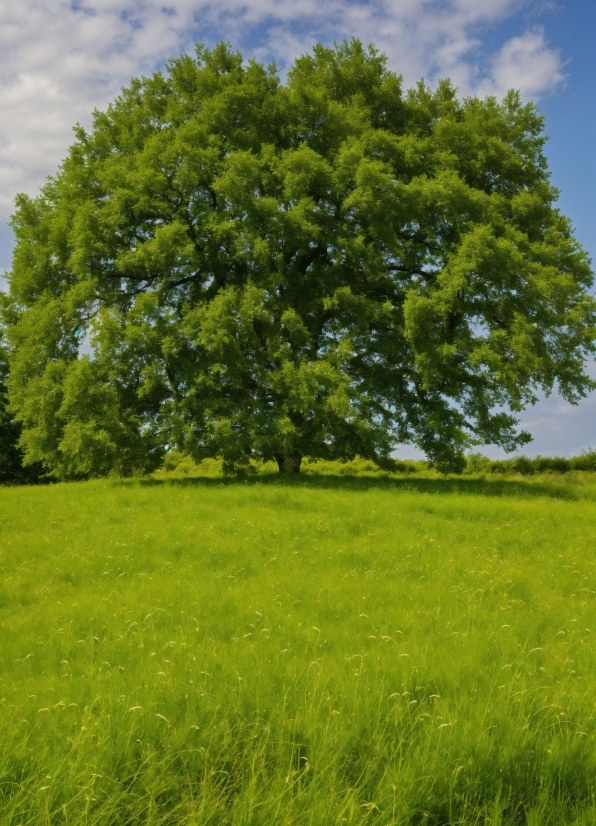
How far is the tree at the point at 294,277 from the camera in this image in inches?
918

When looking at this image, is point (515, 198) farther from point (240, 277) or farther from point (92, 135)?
point (92, 135)

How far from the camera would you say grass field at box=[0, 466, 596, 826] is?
4.41 metres

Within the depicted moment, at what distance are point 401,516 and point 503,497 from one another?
6.25 metres

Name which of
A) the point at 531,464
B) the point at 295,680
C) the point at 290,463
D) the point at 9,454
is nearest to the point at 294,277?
the point at 290,463

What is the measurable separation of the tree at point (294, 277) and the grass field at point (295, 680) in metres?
9.80

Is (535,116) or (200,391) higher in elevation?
(535,116)

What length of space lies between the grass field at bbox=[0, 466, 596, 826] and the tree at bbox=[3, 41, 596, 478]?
980cm

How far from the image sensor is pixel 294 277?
26.1m

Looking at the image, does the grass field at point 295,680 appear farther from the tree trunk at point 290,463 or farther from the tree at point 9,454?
the tree at point 9,454

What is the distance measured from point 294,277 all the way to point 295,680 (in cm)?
2167

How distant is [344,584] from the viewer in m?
10.2

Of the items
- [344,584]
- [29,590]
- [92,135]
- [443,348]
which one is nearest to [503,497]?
[443,348]

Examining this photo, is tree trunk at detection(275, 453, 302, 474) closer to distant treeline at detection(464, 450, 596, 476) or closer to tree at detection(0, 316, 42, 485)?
distant treeline at detection(464, 450, 596, 476)

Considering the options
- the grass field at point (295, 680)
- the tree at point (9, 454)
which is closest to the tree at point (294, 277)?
the grass field at point (295, 680)
